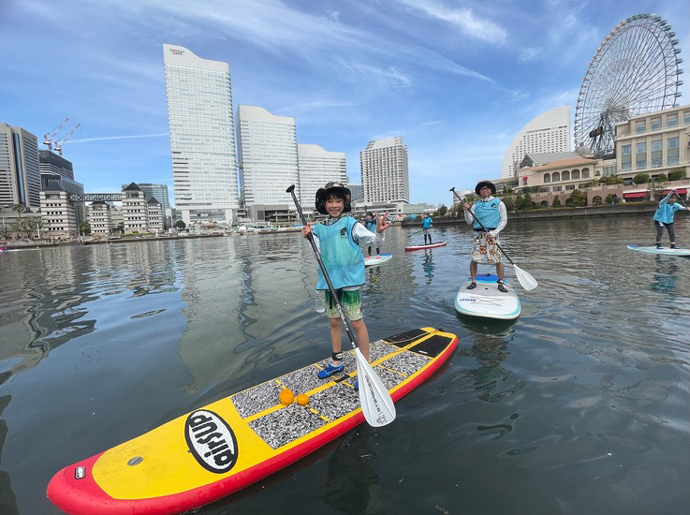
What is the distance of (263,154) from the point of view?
637 ft

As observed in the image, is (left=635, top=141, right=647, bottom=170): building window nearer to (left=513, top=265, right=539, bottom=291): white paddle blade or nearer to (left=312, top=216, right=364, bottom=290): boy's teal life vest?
(left=513, top=265, right=539, bottom=291): white paddle blade

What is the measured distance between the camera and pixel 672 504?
2.39 m

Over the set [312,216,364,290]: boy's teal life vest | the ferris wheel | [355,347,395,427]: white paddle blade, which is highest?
the ferris wheel

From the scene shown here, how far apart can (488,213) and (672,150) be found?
9742 cm


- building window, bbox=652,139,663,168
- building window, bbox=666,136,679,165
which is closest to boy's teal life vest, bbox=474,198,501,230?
building window, bbox=666,136,679,165

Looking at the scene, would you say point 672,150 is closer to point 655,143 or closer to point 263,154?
point 655,143

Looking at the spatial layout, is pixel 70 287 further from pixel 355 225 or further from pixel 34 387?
pixel 355 225

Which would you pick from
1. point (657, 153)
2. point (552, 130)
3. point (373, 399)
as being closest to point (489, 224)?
point (373, 399)

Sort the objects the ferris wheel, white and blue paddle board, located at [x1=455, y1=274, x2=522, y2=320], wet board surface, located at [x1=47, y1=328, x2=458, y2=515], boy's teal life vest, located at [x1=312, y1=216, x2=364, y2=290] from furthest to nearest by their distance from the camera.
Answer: the ferris wheel
white and blue paddle board, located at [x1=455, y1=274, x2=522, y2=320]
boy's teal life vest, located at [x1=312, y1=216, x2=364, y2=290]
wet board surface, located at [x1=47, y1=328, x2=458, y2=515]

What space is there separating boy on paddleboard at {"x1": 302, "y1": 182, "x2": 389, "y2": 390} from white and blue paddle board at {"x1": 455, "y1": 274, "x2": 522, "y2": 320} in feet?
11.5

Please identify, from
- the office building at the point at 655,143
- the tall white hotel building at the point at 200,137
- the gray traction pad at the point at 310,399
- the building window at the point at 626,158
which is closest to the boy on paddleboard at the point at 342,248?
the gray traction pad at the point at 310,399

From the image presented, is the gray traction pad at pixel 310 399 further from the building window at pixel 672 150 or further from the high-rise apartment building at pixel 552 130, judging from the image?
the high-rise apartment building at pixel 552 130

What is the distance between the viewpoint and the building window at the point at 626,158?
78.5 m

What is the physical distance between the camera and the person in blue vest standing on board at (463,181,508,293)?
7977 millimetres
